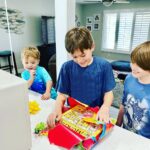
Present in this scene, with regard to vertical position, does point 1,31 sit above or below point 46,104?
above

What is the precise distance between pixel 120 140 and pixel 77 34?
520 mm

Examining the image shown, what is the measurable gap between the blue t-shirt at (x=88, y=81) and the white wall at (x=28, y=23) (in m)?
1.02

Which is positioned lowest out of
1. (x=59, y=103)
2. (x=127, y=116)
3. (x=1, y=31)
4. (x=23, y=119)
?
(x=127, y=116)

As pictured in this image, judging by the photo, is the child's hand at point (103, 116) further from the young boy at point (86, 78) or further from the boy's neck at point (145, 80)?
the boy's neck at point (145, 80)

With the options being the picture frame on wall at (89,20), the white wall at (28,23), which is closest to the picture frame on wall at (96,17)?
the picture frame on wall at (89,20)

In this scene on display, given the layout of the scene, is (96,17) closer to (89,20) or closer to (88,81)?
(89,20)

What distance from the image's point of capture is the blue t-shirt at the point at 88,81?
0.93 m

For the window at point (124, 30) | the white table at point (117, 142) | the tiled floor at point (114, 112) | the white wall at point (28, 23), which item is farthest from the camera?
the window at point (124, 30)

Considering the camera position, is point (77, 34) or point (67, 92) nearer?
point (77, 34)

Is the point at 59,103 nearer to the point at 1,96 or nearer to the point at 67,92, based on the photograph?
the point at 67,92

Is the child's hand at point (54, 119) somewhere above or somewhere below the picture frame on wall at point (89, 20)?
below

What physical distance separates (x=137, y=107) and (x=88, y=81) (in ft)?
0.99

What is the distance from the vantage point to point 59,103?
0.90m

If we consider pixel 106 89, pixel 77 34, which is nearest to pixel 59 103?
pixel 106 89
